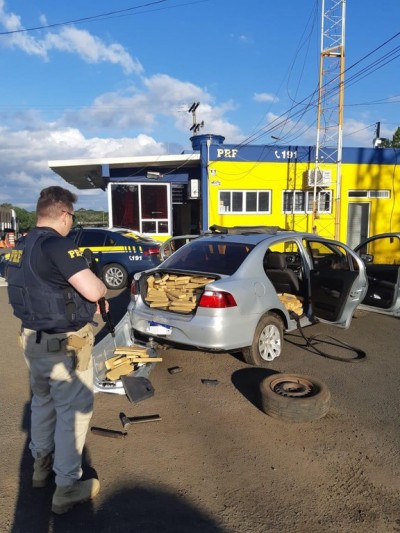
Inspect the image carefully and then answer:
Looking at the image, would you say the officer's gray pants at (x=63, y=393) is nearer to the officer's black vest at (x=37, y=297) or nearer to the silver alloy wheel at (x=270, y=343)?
the officer's black vest at (x=37, y=297)

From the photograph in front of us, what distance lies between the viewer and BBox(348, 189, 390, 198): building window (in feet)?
57.2

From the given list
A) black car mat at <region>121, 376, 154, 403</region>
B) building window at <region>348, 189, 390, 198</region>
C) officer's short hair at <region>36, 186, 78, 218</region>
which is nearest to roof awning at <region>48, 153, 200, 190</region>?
building window at <region>348, 189, 390, 198</region>

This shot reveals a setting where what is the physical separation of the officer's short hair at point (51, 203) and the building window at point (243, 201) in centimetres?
1408

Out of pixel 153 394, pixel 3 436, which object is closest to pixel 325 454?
pixel 153 394

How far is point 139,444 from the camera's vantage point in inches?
A: 129

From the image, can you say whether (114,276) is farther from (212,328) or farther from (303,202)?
(303,202)

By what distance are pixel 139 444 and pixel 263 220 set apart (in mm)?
14305

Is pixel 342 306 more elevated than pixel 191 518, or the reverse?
pixel 342 306

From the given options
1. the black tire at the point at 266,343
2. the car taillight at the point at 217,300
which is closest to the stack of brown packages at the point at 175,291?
the car taillight at the point at 217,300

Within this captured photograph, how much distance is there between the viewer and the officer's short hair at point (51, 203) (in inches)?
101

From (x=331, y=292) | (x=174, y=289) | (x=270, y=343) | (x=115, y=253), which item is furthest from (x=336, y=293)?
(x=115, y=253)

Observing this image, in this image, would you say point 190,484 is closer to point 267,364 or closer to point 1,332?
point 267,364

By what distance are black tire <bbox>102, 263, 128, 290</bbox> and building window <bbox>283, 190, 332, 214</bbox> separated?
8.63 meters

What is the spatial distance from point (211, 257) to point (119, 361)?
1715mm
